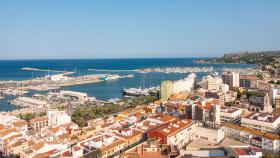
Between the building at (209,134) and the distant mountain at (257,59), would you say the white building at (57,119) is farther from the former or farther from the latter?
the distant mountain at (257,59)

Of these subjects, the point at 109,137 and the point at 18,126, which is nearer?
the point at 109,137

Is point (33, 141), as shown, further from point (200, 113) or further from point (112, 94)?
point (112, 94)

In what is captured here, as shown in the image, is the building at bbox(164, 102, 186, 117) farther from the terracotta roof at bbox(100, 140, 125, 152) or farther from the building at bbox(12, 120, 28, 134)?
the building at bbox(12, 120, 28, 134)

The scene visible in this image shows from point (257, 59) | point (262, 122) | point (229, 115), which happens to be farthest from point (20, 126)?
point (257, 59)

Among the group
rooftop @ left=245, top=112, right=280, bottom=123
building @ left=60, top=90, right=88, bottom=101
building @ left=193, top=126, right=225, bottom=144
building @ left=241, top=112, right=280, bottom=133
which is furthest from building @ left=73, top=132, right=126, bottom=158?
building @ left=60, top=90, right=88, bottom=101

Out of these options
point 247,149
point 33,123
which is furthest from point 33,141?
point 247,149
